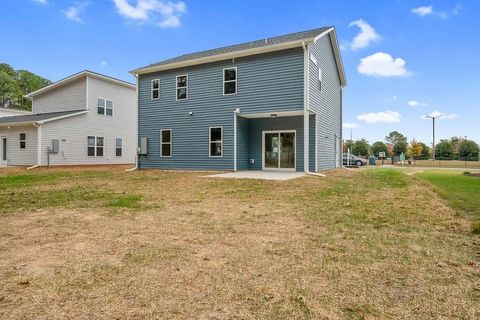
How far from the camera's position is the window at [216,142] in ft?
48.1

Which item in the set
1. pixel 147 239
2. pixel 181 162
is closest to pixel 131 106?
pixel 181 162

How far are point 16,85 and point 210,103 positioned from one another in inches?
1596

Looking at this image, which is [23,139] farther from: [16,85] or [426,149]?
[426,149]

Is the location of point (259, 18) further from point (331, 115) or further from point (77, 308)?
point (77, 308)

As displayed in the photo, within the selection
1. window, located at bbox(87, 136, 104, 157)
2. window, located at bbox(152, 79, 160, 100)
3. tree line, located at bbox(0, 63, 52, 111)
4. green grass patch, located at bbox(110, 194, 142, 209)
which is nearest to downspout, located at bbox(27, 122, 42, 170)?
window, located at bbox(87, 136, 104, 157)

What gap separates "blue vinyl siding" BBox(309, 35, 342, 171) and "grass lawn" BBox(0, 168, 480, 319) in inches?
338

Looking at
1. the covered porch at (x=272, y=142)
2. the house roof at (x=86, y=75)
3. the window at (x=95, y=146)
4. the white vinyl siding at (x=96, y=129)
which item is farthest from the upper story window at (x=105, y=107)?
the covered porch at (x=272, y=142)

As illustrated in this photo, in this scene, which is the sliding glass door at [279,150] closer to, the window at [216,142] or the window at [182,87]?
the window at [216,142]

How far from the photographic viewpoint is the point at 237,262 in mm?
3018

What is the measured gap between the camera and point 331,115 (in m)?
16.5

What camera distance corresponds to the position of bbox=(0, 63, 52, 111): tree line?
4088cm

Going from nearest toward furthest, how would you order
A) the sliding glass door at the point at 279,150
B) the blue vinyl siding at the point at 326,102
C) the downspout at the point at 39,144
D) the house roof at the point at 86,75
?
the blue vinyl siding at the point at 326,102 → the sliding glass door at the point at 279,150 → the downspout at the point at 39,144 → the house roof at the point at 86,75

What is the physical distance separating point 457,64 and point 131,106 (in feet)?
83.9

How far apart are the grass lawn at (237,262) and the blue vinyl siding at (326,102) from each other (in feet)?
28.2
